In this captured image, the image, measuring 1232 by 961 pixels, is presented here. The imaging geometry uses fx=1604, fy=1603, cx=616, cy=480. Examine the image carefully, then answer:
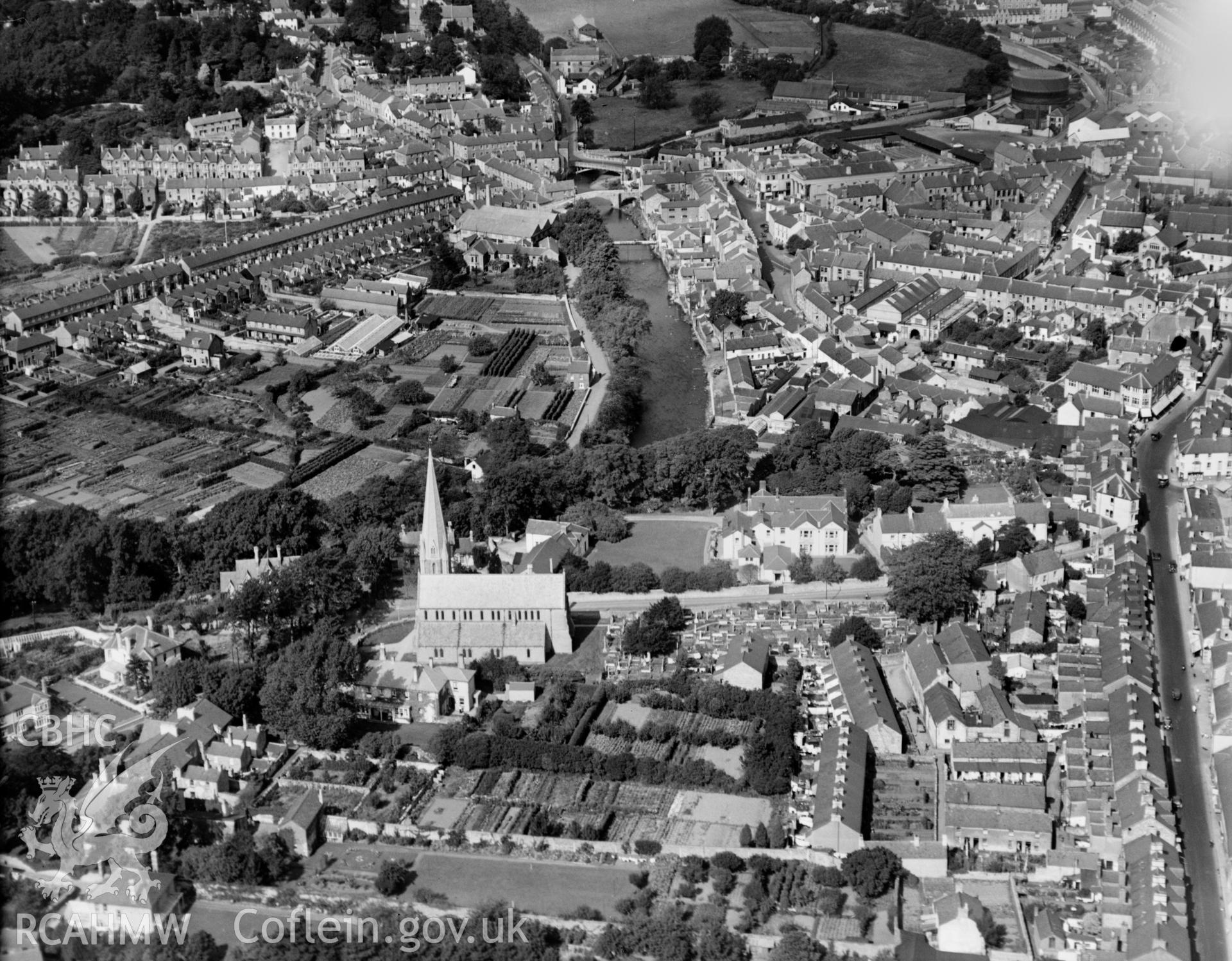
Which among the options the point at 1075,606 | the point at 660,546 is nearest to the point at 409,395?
the point at 660,546

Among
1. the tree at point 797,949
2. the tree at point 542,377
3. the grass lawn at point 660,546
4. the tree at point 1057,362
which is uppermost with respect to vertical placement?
the tree at point 797,949

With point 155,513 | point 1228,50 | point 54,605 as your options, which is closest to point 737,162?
point 155,513

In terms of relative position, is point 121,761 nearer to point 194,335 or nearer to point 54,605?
point 54,605

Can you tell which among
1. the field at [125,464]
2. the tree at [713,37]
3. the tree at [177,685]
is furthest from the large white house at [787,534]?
the tree at [713,37]

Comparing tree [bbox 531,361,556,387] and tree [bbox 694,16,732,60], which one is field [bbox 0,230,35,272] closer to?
tree [bbox 531,361,556,387]

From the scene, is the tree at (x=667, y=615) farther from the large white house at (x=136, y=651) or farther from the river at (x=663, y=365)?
the river at (x=663, y=365)
